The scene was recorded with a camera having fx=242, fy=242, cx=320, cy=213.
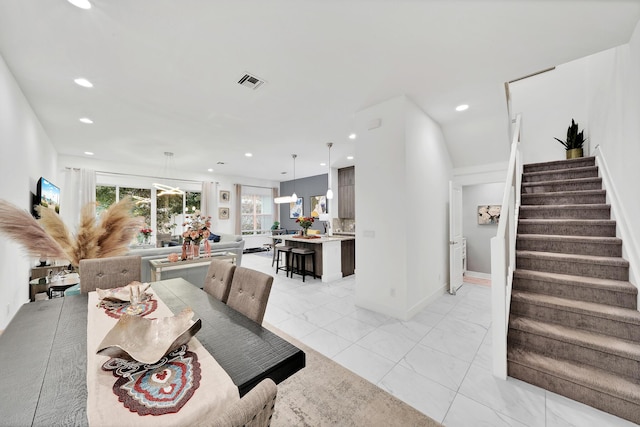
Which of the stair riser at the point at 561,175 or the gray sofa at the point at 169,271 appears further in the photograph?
the gray sofa at the point at 169,271

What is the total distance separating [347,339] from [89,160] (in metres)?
7.34

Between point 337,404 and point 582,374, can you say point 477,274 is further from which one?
point 337,404

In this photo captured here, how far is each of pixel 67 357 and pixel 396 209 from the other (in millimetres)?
3007

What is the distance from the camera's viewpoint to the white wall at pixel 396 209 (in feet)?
10.1

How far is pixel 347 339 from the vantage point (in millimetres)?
2627

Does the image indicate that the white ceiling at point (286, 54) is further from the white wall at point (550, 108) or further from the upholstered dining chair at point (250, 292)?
the upholstered dining chair at point (250, 292)

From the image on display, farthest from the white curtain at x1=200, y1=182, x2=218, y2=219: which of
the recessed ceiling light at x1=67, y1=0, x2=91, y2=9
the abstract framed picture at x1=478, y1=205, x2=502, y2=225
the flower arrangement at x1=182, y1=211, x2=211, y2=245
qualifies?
the abstract framed picture at x1=478, y1=205, x2=502, y2=225

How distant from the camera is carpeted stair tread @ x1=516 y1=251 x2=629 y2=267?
7.46 ft

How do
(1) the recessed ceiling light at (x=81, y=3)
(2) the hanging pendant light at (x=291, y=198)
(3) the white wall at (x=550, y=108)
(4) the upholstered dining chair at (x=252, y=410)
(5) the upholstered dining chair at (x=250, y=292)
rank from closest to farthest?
1. (4) the upholstered dining chair at (x=252, y=410)
2. (5) the upholstered dining chair at (x=250, y=292)
3. (1) the recessed ceiling light at (x=81, y=3)
4. (3) the white wall at (x=550, y=108)
5. (2) the hanging pendant light at (x=291, y=198)

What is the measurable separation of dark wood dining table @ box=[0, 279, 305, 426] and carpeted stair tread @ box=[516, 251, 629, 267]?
2.91 metres

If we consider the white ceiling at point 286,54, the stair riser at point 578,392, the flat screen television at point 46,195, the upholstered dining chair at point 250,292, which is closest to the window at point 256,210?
the flat screen television at point 46,195

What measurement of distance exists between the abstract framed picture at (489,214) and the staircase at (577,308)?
1.78 metres

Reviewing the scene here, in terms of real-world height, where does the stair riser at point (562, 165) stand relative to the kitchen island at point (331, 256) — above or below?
above

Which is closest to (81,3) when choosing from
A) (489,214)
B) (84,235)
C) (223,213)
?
(84,235)
